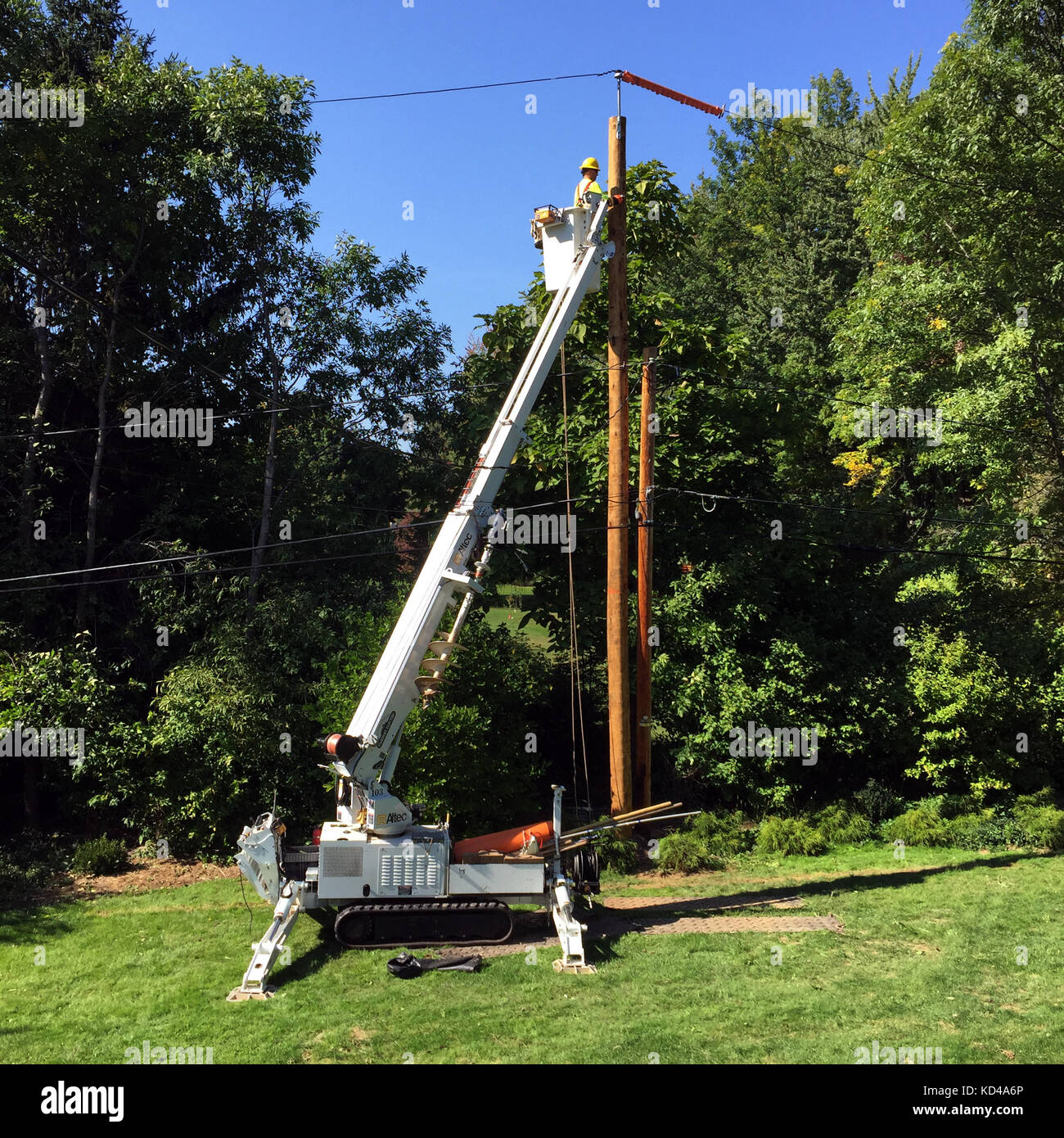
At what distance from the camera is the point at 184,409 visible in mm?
19094

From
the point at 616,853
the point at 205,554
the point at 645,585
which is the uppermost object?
the point at 205,554

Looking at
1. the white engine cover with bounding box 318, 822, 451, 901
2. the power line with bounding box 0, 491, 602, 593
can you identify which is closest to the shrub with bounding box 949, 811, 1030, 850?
the power line with bounding box 0, 491, 602, 593

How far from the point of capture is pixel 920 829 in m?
16.9

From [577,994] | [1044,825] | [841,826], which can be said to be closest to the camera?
[577,994]

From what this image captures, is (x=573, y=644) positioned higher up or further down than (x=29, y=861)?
higher up

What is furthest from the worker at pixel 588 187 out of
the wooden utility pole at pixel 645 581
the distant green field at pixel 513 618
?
the distant green field at pixel 513 618

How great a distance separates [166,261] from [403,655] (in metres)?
12.5

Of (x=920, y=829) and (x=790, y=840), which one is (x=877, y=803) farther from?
(x=790, y=840)

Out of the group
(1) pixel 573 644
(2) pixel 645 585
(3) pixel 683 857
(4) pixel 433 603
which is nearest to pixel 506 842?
(1) pixel 573 644

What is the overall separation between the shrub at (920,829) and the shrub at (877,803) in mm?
517

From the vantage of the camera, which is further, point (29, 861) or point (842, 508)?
point (842, 508)

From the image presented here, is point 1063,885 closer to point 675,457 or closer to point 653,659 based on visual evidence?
point 653,659

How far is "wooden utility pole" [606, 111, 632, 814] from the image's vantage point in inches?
552

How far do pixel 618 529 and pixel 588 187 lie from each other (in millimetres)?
5029
